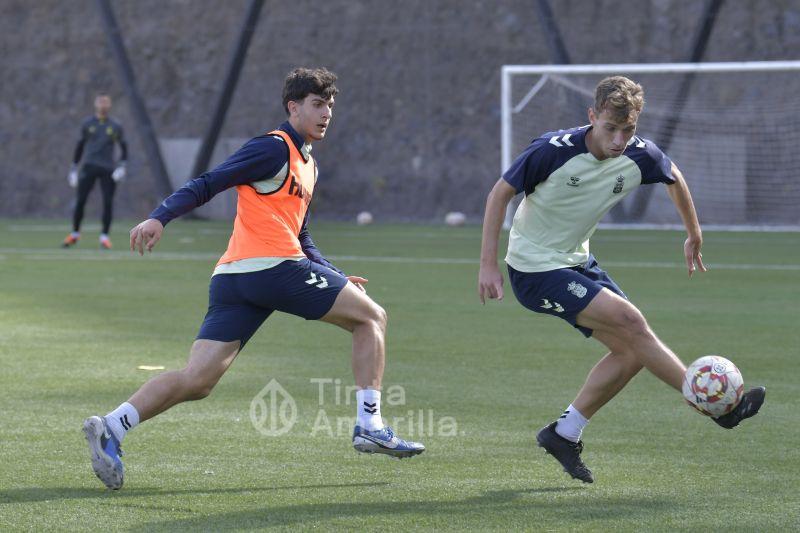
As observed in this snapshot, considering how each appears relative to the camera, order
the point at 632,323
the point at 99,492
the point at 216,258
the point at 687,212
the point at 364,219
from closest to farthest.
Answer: the point at 99,492, the point at 632,323, the point at 687,212, the point at 216,258, the point at 364,219

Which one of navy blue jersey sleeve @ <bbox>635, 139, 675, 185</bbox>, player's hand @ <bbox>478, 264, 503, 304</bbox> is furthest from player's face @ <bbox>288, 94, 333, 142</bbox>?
navy blue jersey sleeve @ <bbox>635, 139, 675, 185</bbox>

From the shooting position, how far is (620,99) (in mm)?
5664

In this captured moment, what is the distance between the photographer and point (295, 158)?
5.99m

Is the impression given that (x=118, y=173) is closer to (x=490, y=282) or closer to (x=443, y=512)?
(x=490, y=282)

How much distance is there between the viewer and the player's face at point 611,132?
5758 millimetres

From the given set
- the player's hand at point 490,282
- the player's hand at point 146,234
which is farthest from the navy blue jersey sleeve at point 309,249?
the player's hand at point 146,234

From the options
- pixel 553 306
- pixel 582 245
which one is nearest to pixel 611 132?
pixel 582 245

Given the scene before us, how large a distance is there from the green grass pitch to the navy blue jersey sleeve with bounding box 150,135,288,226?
1086mm

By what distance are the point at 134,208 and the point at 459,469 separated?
90.3 feet

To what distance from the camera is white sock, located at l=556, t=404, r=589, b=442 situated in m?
5.86

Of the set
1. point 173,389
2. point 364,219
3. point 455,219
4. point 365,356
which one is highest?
point 365,356

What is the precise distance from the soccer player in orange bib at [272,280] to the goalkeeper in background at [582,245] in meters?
0.61

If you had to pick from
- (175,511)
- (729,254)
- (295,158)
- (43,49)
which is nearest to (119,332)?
(295,158)

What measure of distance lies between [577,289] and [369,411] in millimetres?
1006
